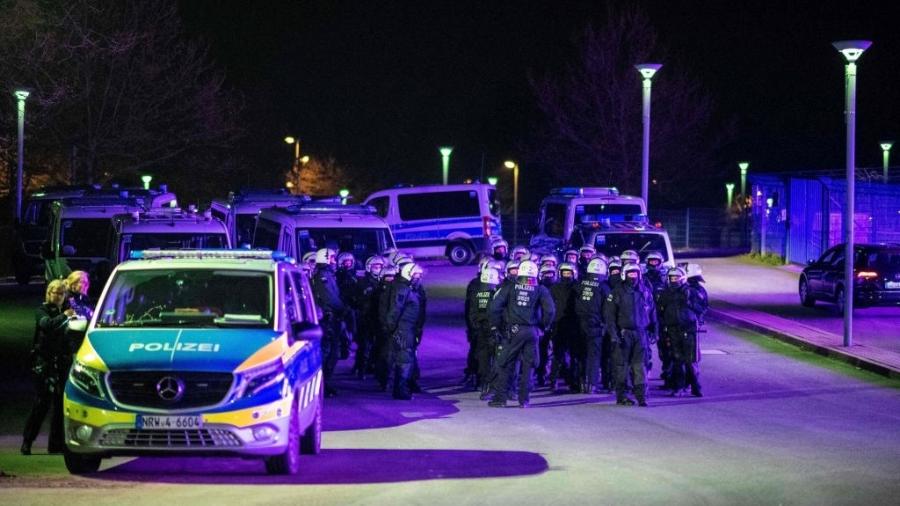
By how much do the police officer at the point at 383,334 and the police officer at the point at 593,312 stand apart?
2393 mm

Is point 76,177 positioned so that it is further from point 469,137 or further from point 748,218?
point 469,137

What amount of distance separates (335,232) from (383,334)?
6368mm

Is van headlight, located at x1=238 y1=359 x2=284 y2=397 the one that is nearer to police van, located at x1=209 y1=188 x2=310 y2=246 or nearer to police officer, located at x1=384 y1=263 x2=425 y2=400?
police officer, located at x1=384 y1=263 x2=425 y2=400

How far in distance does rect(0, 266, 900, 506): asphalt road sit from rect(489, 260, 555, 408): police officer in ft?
1.28

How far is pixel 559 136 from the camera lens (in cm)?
6219

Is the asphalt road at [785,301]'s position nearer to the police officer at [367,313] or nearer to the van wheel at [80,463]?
the police officer at [367,313]

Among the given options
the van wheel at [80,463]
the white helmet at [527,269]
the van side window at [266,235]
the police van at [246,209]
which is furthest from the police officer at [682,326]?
the police van at [246,209]

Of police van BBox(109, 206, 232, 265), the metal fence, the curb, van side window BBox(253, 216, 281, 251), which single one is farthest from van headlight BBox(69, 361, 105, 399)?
the metal fence

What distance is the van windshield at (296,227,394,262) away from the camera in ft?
82.6

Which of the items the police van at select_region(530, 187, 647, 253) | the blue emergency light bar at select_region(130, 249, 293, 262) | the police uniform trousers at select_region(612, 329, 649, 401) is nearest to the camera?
the blue emergency light bar at select_region(130, 249, 293, 262)

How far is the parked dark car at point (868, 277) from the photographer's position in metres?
30.9

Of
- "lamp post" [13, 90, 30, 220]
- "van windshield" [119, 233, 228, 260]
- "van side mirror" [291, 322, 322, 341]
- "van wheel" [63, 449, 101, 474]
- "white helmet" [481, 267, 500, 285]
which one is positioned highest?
"lamp post" [13, 90, 30, 220]

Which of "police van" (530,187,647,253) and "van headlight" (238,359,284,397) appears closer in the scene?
"van headlight" (238,359,284,397)

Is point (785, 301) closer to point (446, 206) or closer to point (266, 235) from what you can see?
point (266, 235)
